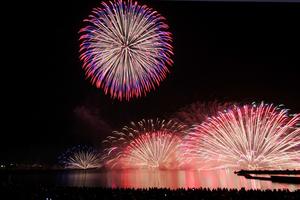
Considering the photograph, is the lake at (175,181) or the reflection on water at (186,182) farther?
the lake at (175,181)

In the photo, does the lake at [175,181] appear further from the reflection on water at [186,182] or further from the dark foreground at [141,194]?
the dark foreground at [141,194]

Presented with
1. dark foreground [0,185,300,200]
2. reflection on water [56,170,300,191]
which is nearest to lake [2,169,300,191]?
reflection on water [56,170,300,191]

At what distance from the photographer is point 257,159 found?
3825 cm

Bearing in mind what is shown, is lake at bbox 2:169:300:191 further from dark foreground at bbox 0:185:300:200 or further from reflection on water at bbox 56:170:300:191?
dark foreground at bbox 0:185:300:200

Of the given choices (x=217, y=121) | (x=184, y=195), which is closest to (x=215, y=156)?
(x=217, y=121)

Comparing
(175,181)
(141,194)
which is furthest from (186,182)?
(141,194)

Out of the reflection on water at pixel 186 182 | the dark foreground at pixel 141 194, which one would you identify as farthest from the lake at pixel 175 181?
the dark foreground at pixel 141 194

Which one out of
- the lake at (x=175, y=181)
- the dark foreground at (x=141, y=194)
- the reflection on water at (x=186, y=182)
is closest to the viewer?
the dark foreground at (x=141, y=194)

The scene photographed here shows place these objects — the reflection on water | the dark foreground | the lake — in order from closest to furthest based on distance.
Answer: the dark foreground, the reflection on water, the lake

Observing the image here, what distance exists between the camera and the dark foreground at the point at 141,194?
58.3 ft

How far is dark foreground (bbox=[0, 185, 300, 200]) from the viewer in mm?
17781

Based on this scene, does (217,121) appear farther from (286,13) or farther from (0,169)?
(0,169)

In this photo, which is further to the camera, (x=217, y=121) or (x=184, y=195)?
(x=217, y=121)

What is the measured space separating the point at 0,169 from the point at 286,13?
277ft
